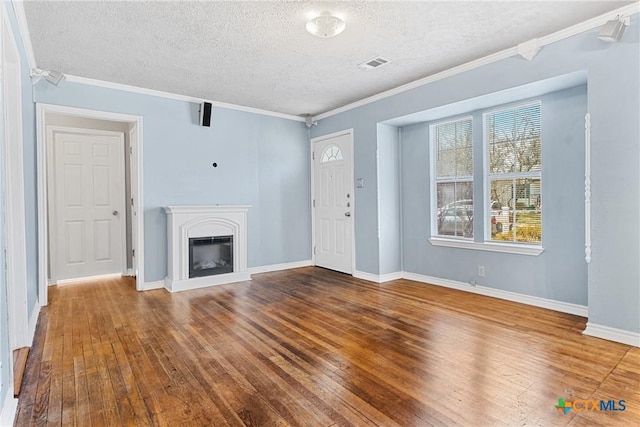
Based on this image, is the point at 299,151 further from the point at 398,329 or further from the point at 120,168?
the point at 398,329

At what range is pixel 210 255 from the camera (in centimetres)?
477

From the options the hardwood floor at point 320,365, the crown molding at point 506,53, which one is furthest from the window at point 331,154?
the hardwood floor at point 320,365

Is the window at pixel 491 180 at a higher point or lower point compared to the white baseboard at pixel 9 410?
higher

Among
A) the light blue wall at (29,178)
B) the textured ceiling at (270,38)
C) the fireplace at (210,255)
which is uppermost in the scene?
the textured ceiling at (270,38)

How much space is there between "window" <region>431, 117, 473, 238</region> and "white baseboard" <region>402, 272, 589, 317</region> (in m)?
0.62

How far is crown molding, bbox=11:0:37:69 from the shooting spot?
2.47 meters

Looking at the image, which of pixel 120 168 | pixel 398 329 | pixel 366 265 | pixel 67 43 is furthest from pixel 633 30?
pixel 120 168

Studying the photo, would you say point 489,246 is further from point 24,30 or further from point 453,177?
point 24,30

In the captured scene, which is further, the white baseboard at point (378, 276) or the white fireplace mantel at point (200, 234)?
the white baseboard at point (378, 276)

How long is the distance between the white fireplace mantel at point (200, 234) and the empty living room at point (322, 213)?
0.03 metres

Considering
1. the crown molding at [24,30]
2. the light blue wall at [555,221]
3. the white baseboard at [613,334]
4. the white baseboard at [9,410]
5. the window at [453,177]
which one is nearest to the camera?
the white baseboard at [9,410]

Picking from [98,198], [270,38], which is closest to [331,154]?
[270,38]

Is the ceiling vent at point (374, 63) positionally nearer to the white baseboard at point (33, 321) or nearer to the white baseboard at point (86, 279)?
the white baseboard at point (33, 321)

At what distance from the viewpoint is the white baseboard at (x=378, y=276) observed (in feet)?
15.6
